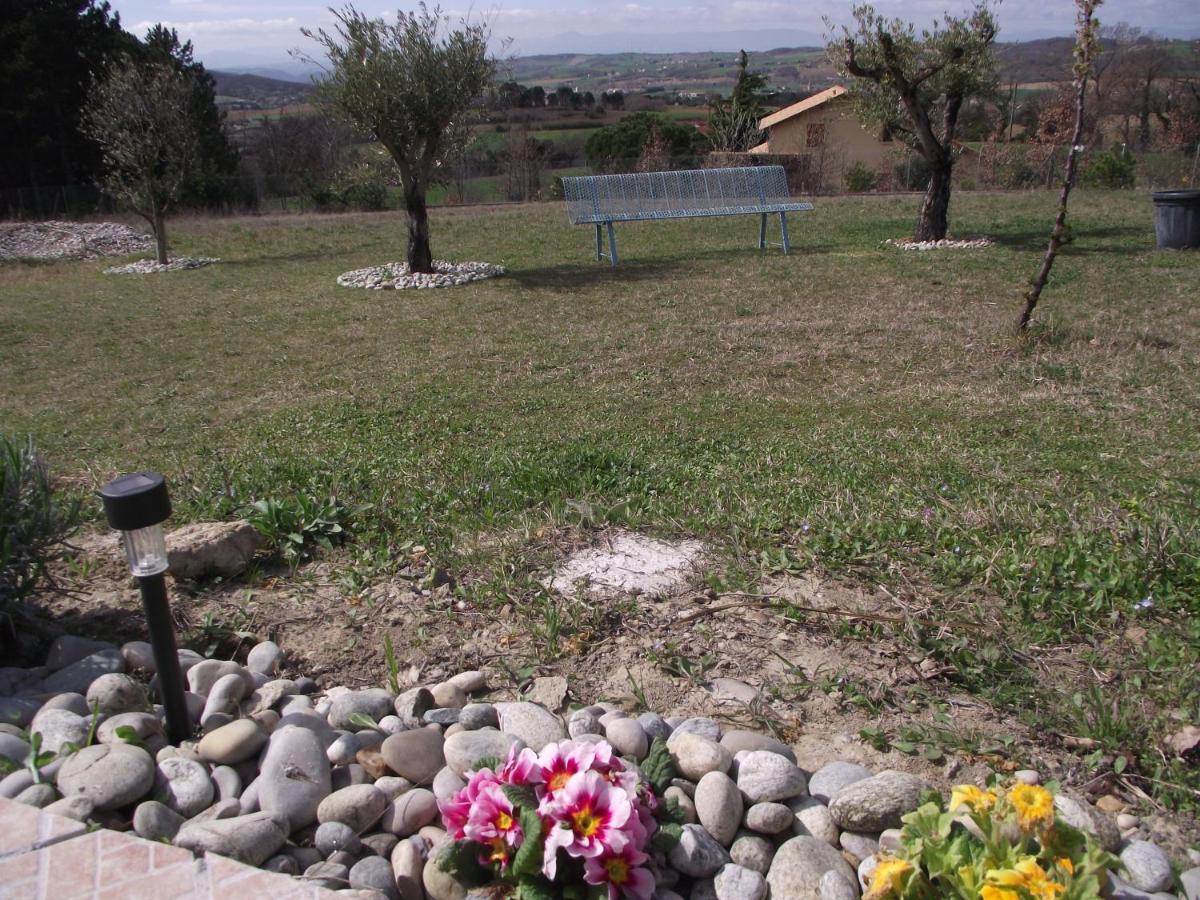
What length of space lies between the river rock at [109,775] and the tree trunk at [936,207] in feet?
39.1

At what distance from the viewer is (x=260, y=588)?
11.6 ft

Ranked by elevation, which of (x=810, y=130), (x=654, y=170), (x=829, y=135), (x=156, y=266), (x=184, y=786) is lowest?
(x=184, y=786)

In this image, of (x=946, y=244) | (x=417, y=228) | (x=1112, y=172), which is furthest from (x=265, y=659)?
(x=1112, y=172)

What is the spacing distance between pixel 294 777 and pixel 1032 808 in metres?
1.63

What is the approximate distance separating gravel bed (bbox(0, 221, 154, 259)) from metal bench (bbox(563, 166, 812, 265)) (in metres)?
8.80

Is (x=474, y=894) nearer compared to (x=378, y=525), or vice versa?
(x=474, y=894)

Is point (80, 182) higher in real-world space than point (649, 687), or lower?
higher

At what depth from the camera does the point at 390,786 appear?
232 cm

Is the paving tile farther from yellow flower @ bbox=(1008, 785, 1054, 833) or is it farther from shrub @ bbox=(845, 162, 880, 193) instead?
shrub @ bbox=(845, 162, 880, 193)

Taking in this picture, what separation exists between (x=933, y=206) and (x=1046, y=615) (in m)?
10.4

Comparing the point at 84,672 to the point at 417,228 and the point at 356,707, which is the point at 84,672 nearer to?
the point at 356,707

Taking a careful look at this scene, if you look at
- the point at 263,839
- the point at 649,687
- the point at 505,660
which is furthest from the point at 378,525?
the point at 263,839

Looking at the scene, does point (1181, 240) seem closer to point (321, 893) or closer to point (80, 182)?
point (321, 893)

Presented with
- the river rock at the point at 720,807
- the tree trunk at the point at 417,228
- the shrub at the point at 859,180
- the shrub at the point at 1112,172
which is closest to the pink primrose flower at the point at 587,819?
the river rock at the point at 720,807
